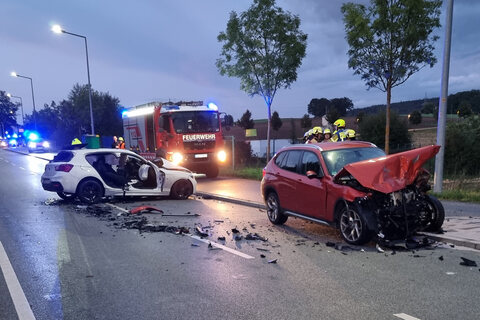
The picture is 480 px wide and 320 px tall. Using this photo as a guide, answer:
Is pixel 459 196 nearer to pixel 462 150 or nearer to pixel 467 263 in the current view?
pixel 467 263

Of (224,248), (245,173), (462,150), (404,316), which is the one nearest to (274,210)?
(224,248)

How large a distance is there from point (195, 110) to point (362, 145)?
403 inches

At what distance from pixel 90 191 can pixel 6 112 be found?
13763cm

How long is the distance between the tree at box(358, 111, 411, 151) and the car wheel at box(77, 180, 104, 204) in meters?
23.5

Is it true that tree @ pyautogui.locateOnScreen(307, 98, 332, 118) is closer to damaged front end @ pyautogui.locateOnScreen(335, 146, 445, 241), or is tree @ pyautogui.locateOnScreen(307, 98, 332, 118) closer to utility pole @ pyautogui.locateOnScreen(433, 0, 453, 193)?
utility pole @ pyautogui.locateOnScreen(433, 0, 453, 193)

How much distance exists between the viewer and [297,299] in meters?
4.20

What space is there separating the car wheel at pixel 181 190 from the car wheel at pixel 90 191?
80.0 inches

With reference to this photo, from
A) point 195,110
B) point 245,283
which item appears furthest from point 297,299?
point 195,110

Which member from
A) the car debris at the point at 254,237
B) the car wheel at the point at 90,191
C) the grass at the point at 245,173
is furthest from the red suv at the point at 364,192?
the grass at the point at 245,173

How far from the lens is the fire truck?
643 inches

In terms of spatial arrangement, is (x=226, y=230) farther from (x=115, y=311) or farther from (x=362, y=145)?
(x=115, y=311)

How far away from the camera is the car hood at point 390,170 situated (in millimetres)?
5986

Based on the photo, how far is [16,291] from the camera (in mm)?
4539

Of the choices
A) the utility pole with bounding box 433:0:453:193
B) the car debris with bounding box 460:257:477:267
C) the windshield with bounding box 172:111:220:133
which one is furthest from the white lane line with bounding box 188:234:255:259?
the windshield with bounding box 172:111:220:133
